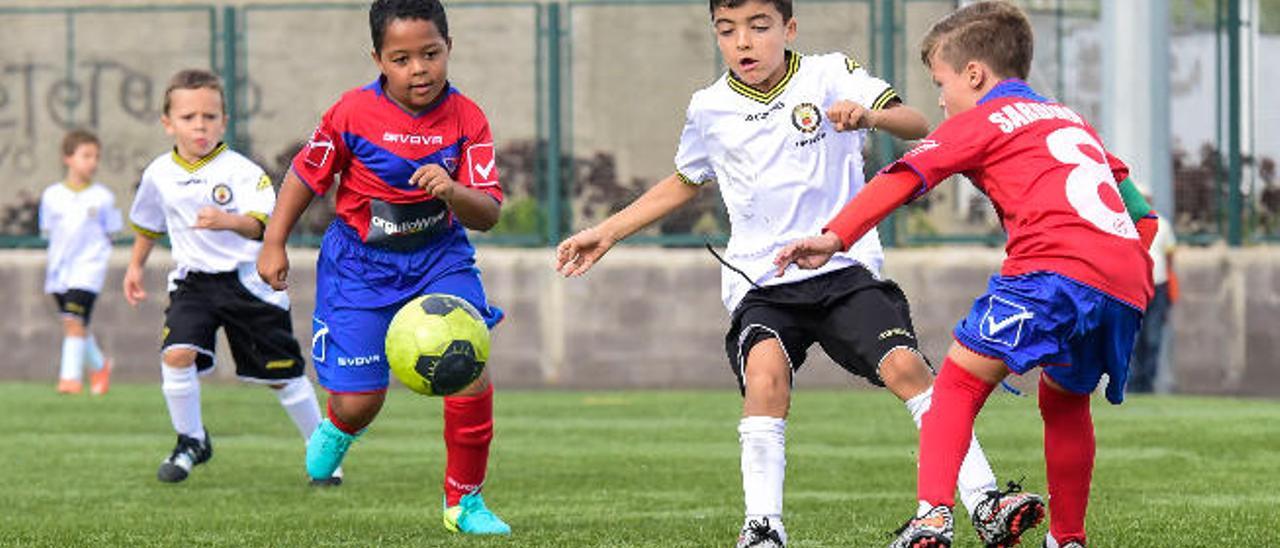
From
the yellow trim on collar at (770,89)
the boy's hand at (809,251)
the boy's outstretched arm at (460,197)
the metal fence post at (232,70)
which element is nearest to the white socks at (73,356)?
the metal fence post at (232,70)

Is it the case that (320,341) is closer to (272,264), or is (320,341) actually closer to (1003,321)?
(272,264)

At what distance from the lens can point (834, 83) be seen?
8008 mm

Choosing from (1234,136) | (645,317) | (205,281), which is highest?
(1234,136)

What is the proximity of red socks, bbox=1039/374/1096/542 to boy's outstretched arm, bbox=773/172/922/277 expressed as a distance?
78cm

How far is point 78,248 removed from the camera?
18578 millimetres

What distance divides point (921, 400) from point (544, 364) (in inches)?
503

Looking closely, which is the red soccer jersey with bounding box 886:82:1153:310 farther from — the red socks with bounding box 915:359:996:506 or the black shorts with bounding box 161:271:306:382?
the black shorts with bounding box 161:271:306:382

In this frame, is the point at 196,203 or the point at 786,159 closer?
the point at 786,159

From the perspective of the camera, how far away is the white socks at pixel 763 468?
7.43 m

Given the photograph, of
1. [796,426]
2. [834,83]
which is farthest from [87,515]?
[796,426]

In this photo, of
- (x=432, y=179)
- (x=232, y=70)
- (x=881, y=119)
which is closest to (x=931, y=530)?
(x=881, y=119)

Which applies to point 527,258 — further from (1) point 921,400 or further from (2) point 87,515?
(1) point 921,400

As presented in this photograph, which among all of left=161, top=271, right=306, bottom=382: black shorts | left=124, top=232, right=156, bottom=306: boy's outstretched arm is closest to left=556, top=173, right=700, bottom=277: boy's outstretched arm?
left=161, top=271, right=306, bottom=382: black shorts

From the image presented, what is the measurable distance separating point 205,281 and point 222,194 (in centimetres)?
40
